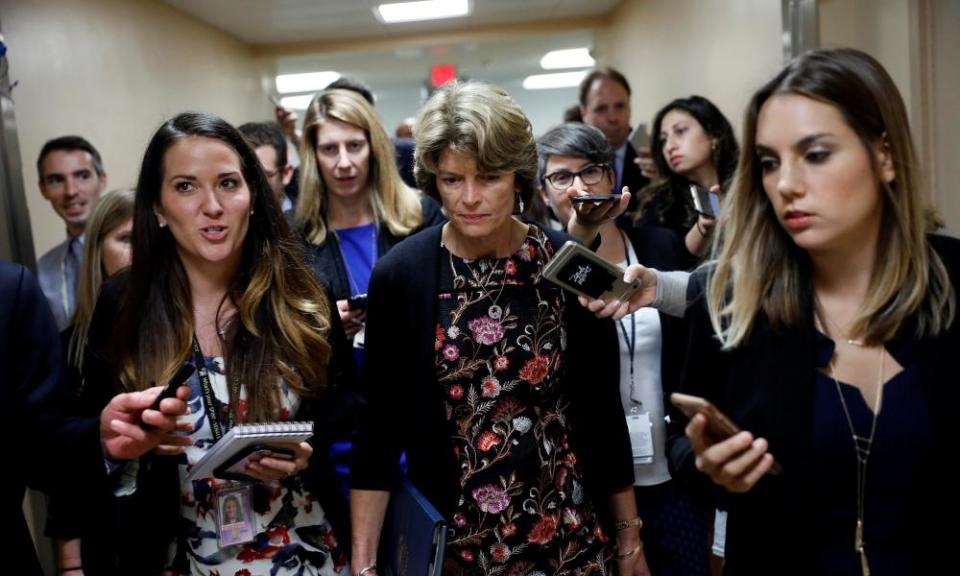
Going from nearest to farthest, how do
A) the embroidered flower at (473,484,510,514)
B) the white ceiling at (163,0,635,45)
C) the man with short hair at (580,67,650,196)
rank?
the embroidered flower at (473,484,510,514)
the man with short hair at (580,67,650,196)
the white ceiling at (163,0,635,45)

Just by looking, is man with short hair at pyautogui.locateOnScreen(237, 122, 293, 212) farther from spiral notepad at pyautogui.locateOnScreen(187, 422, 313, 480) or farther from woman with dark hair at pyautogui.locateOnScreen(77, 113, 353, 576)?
spiral notepad at pyautogui.locateOnScreen(187, 422, 313, 480)

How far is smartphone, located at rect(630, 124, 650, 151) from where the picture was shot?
3361mm

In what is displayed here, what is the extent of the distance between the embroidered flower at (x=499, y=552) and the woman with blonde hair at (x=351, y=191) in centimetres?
113

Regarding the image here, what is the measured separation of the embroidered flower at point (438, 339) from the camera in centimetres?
163

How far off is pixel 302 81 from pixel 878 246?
9.14 m

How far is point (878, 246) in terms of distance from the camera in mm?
1354

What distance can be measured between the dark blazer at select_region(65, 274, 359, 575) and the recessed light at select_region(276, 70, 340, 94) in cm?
809

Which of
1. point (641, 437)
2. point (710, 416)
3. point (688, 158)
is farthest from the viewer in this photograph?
point (688, 158)

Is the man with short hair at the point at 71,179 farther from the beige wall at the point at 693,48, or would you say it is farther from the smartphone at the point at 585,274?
the beige wall at the point at 693,48

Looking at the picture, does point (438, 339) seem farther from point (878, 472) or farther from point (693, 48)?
point (693, 48)

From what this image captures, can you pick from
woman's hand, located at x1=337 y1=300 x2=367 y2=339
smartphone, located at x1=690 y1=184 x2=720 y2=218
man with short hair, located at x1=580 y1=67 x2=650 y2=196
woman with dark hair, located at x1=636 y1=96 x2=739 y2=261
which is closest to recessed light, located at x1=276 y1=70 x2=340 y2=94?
man with short hair, located at x1=580 y1=67 x2=650 y2=196

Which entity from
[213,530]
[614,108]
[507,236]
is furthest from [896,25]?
[213,530]

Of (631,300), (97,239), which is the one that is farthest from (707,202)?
(97,239)

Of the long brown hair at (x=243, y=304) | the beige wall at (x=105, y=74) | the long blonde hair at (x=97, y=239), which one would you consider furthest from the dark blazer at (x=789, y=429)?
the beige wall at (x=105, y=74)
